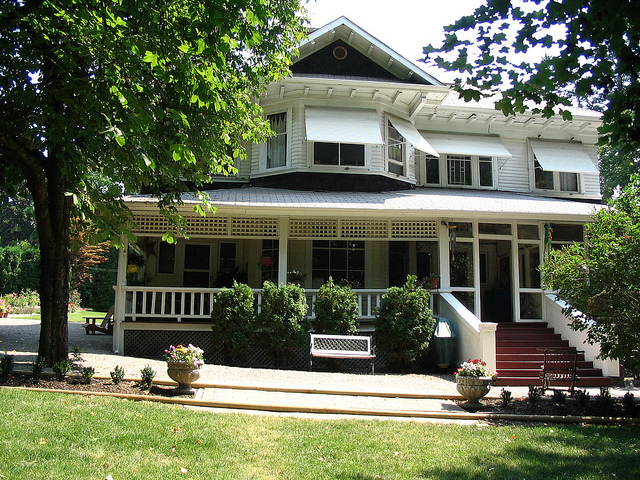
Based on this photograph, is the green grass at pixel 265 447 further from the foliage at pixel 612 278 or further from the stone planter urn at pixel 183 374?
the foliage at pixel 612 278

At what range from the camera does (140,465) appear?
17.8 feet

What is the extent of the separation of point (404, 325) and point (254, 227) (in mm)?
4697

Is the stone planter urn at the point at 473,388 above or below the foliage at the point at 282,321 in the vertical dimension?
below

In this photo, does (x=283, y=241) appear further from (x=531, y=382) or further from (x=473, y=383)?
(x=531, y=382)

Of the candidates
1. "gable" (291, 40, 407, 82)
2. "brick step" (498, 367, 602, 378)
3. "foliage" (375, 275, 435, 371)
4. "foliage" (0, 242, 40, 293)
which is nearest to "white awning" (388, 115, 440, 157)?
"gable" (291, 40, 407, 82)

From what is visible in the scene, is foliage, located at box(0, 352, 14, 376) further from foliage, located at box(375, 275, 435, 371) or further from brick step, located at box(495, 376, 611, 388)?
brick step, located at box(495, 376, 611, 388)

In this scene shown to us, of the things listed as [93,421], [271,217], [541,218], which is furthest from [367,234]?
[93,421]

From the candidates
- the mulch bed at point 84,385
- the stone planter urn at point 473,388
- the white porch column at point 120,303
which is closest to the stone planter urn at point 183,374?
the mulch bed at point 84,385

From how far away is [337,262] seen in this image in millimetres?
17406

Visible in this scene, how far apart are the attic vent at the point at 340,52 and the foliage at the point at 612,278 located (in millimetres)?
9512

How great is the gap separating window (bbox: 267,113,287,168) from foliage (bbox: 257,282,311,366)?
5214 millimetres

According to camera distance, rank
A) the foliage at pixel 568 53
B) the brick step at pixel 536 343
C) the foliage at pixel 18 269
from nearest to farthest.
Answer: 1. the foliage at pixel 568 53
2. the brick step at pixel 536 343
3. the foliage at pixel 18 269

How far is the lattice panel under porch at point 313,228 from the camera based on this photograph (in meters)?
15.0

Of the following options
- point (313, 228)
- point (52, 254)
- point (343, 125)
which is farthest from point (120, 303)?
point (343, 125)
